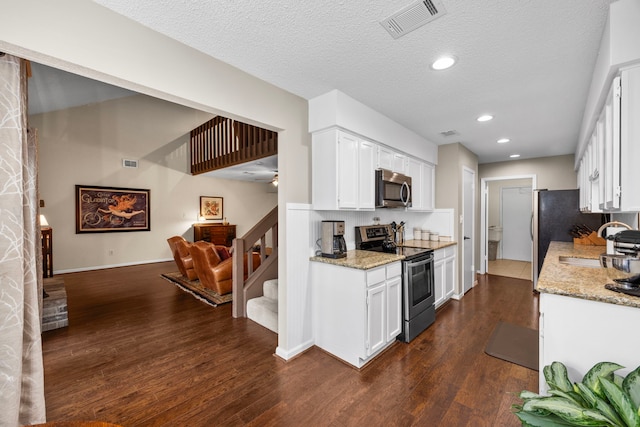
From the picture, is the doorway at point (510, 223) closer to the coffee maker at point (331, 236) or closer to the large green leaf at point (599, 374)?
the coffee maker at point (331, 236)

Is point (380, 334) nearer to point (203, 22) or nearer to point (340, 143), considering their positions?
point (340, 143)

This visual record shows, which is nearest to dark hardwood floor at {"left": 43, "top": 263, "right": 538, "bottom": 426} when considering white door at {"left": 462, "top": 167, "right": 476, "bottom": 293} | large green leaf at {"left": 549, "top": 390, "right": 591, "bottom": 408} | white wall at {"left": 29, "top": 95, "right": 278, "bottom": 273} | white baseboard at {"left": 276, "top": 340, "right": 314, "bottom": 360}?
white baseboard at {"left": 276, "top": 340, "right": 314, "bottom": 360}

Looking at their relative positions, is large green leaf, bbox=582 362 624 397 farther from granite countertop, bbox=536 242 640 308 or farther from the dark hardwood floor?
the dark hardwood floor

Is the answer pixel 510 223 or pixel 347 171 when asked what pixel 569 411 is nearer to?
pixel 347 171

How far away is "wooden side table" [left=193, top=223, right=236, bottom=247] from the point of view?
8092mm

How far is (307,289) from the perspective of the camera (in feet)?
9.29

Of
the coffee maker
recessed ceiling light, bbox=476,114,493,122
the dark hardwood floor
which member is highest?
recessed ceiling light, bbox=476,114,493,122

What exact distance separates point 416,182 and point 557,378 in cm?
319

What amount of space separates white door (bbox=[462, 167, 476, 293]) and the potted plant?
3604 millimetres

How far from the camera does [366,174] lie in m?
3.09

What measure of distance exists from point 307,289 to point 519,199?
748 cm

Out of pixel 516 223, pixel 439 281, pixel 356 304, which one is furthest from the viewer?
pixel 516 223

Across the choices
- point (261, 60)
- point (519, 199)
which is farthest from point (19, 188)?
point (519, 199)

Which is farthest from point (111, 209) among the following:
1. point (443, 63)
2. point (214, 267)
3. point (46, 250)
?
point (443, 63)
